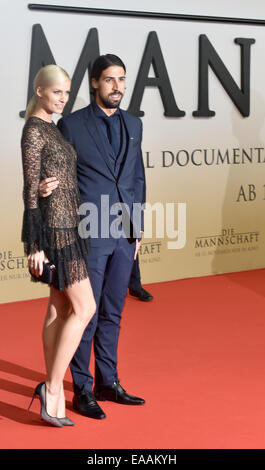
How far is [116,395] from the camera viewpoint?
10.2ft

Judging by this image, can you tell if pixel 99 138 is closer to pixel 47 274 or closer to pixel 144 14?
pixel 47 274

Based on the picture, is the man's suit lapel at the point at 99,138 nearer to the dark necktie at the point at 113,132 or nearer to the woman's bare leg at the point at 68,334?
the dark necktie at the point at 113,132

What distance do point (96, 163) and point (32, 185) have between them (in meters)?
0.38

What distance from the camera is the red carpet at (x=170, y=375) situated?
2730 millimetres

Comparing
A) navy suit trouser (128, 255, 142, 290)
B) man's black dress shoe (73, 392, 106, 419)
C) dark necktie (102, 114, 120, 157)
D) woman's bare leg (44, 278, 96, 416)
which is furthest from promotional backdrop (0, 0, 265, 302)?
woman's bare leg (44, 278, 96, 416)

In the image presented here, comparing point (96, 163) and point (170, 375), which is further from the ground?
point (96, 163)

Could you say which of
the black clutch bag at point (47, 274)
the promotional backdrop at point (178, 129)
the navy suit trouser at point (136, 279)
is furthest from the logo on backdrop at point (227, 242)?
the black clutch bag at point (47, 274)

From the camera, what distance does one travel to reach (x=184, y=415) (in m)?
2.95

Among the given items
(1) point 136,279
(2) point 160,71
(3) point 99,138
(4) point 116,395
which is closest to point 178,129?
(2) point 160,71

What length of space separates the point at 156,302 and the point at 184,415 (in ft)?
6.72

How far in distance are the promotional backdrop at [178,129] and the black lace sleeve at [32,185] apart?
236 cm

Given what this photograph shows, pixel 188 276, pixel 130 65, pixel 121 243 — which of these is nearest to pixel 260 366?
pixel 121 243

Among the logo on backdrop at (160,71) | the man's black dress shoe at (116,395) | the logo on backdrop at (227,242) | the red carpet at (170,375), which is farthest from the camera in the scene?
the logo on backdrop at (227,242)

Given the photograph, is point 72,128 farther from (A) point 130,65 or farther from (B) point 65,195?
(A) point 130,65
